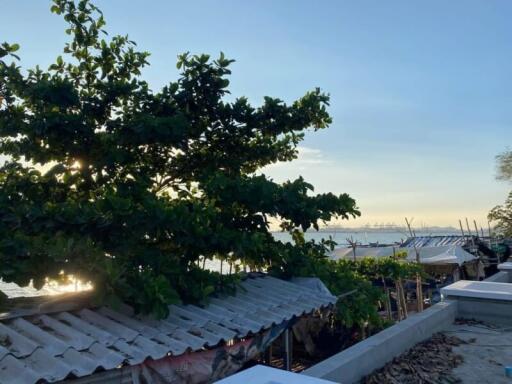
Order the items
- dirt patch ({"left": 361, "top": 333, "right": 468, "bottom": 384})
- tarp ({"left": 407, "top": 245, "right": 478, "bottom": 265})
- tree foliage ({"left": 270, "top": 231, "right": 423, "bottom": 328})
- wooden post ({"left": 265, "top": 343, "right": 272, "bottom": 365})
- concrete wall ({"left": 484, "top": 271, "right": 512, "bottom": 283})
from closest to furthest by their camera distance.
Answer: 1. dirt patch ({"left": 361, "top": 333, "right": 468, "bottom": 384})
2. tree foliage ({"left": 270, "top": 231, "right": 423, "bottom": 328})
3. wooden post ({"left": 265, "top": 343, "right": 272, "bottom": 365})
4. concrete wall ({"left": 484, "top": 271, "right": 512, "bottom": 283})
5. tarp ({"left": 407, "top": 245, "right": 478, "bottom": 265})

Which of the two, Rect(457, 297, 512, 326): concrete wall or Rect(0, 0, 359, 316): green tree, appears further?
Rect(457, 297, 512, 326): concrete wall

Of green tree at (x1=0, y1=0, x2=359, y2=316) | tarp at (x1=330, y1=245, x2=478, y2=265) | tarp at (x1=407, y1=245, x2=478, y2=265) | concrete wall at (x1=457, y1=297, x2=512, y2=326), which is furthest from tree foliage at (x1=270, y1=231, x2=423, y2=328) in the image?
tarp at (x1=407, y1=245, x2=478, y2=265)

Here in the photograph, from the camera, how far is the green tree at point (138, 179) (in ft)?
15.7

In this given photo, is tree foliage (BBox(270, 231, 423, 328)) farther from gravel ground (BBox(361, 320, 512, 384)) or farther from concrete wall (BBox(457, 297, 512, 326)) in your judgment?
concrete wall (BBox(457, 297, 512, 326))

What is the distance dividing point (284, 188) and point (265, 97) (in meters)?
Answer: 2.25

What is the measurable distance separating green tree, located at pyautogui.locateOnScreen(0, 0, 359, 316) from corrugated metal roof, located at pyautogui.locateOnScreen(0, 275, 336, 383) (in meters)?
0.28

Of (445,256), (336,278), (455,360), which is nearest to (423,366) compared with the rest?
(455,360)

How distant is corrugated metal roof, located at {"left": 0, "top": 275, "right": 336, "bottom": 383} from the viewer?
3572mm

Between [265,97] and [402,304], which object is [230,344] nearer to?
[265,97]

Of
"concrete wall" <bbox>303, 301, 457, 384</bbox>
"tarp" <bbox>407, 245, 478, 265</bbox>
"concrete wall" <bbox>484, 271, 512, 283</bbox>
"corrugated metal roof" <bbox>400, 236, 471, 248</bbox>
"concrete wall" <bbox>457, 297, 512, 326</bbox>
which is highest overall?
"corrugated metal roof" <bbox>400, 236, 471, 248</bbox>

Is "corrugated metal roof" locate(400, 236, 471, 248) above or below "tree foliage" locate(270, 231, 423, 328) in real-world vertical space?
above

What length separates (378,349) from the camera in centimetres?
545

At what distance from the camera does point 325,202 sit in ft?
23.6

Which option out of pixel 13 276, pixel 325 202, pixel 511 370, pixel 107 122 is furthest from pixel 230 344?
pixel 107 122
